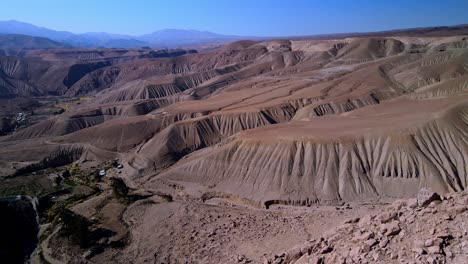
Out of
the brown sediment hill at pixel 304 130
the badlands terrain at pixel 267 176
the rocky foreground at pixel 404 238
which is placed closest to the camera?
the rocky foreground at pixel 404 238

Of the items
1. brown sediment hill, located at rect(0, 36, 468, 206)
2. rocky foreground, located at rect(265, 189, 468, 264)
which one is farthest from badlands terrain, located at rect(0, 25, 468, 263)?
brown sediment hill, located at rect(0, 36, 468, 206)

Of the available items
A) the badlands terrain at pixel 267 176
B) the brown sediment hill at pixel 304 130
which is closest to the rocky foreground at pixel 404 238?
the badlands terrain at pixel 267 176

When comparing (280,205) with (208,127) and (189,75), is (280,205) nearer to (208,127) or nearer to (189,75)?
(208,127)

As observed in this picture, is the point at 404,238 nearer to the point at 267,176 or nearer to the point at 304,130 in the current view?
the point at 267,176

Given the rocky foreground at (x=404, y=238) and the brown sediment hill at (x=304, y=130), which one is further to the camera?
the brown sediment hill at (x=304, y=130)

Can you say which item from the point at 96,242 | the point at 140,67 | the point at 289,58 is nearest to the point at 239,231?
the point at 96,242

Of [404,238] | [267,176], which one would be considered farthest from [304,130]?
[404,238]

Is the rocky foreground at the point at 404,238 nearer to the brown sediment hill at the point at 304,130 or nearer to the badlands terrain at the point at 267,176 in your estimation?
the badlands terrain at the point at 267,176
